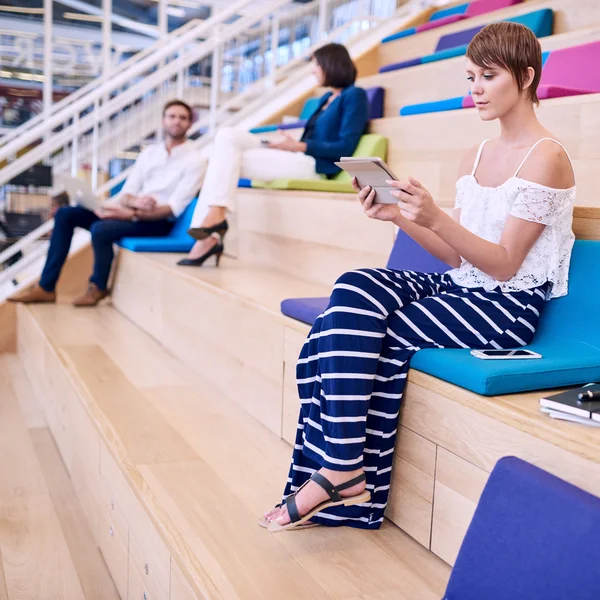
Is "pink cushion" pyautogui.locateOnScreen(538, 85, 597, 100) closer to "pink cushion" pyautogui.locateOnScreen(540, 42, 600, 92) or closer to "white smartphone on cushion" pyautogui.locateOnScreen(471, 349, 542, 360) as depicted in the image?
"pink cushion" pyautogui.locateOnScreen(540, 42, 600, 92)

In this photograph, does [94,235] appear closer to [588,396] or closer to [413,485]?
[413,485]

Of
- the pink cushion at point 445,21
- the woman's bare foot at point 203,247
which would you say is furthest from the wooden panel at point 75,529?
the pink cushion at point 445,21

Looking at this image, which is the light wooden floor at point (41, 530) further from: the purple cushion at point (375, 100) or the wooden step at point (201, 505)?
the purple cushion at point (375, 100)

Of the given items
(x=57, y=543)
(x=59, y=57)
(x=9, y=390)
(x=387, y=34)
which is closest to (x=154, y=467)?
(x=57, y=543)

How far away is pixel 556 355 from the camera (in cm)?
134

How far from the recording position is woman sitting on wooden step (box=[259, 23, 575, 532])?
4.40 feet

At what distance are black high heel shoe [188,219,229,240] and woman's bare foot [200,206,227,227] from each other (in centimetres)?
2

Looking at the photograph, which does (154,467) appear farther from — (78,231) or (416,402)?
(78,231)

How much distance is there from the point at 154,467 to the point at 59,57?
799 centimetres

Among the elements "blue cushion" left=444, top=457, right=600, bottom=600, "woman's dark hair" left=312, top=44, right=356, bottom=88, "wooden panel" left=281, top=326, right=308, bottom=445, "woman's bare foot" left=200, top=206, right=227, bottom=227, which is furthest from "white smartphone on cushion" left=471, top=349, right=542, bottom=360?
"woman's dark hair" left=312, top=44, right=356, bottom=88

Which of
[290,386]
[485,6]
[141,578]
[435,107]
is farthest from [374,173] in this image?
[485,6]

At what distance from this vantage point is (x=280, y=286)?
258 cm

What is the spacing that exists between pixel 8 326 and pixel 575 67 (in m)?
2.92

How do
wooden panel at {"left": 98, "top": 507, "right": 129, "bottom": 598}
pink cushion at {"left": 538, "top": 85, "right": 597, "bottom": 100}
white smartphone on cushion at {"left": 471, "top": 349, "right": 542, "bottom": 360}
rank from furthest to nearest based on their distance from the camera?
pink cushion at {"left": 538, "top": 85, "right": 597, "bottom": 100} → wooden panel at {"left": 98, "top": 507, "right": 129, "bottom": 598} → white smartphone on cushion at {"left": 471, "top": 349, "right": 542, "bottom": 360}
